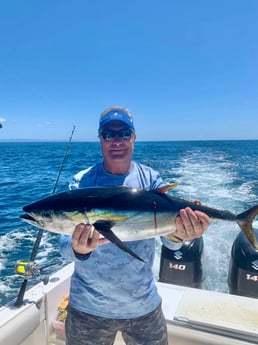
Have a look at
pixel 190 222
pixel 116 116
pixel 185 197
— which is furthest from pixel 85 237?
pixel 185 197

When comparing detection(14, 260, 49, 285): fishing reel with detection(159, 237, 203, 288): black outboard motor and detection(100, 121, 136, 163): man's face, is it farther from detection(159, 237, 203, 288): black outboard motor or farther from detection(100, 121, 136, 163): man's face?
detection(159, 237, 203, 288): black outboard motor

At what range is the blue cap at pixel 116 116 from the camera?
2.15m

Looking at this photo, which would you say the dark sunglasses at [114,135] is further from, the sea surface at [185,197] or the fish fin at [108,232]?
the sea surface at [185,197]

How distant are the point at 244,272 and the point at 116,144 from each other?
274cm

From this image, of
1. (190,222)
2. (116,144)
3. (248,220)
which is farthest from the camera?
(248,220)

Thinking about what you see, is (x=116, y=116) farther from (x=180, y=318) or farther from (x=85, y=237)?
→ (x=180, y=318)

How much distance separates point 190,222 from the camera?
6.38 ft

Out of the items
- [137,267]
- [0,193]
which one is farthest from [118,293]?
[0,193]

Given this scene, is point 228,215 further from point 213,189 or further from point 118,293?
point 213,189

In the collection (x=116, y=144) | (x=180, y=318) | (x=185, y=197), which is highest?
(x=116, y=144)

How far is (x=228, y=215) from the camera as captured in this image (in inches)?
83.3

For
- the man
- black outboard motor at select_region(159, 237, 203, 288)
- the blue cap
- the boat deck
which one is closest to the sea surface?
black outboard motor at select_region(159, 237, 203, 288)

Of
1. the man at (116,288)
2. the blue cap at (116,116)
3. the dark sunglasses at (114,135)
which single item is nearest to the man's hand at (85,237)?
the man at (116,288)

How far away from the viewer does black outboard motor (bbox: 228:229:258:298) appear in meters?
3.66
